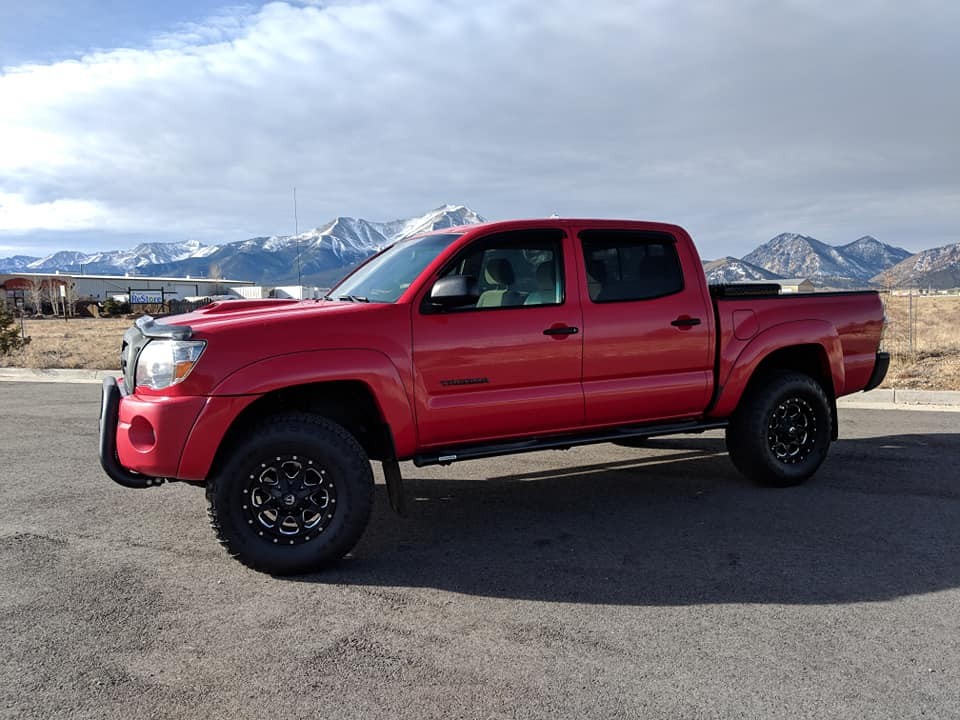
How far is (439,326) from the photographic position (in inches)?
182

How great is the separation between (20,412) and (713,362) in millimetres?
9118

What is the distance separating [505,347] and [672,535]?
159 centimetres

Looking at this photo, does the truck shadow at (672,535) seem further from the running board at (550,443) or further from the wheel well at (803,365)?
the wheel well at (803,365)

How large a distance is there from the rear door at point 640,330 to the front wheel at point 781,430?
0.48 m

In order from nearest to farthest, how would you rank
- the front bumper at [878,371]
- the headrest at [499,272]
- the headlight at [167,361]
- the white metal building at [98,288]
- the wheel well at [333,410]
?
the headlight at [167,361] → the wheel well at [333,410] → the headrest at [499,272] → the front bumper at [878,371] → the white metal building at [98,288]

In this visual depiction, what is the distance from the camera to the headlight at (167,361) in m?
4.16

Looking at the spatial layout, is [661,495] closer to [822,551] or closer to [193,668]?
[822,551]

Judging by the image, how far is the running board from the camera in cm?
468

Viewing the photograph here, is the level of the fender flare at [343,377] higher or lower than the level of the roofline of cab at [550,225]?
lower

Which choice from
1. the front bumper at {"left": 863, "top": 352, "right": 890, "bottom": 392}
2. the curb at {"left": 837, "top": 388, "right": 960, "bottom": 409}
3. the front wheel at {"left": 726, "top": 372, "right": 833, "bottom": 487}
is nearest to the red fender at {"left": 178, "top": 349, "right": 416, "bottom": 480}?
the front wheel at {"left": 726, "top": 372, "right": 833, "bottom": 487}

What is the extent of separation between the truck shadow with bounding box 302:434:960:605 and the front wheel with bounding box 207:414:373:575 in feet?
0.72

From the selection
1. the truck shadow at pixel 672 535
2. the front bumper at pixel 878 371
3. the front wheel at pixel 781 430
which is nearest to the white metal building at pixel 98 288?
the truck shadow at pixel 672 535

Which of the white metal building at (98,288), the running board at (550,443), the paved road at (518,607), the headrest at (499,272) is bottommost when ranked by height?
the paved road at (518,607)

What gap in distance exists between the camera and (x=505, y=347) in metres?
4.77
